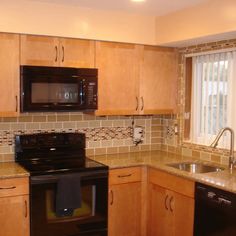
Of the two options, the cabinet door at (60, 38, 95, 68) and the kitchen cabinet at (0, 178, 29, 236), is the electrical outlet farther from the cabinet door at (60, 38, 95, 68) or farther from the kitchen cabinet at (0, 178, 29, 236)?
the kitchen cabinet at (0, 178, 29, 236)

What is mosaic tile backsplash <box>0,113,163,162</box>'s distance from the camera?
364 cm

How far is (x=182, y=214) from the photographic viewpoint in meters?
3.24

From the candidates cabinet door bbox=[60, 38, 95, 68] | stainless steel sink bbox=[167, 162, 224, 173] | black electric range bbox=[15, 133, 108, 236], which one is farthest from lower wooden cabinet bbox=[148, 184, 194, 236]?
cabinet door bbox=[60, 38, 95, 68]

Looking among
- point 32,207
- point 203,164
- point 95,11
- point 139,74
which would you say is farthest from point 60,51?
point 203,164

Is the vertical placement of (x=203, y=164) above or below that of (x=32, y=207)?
above

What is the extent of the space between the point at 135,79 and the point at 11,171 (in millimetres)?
1523

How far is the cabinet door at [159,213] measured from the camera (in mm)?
3424

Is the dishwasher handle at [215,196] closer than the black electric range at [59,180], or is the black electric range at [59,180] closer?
the dishwasher handle at [215,196]

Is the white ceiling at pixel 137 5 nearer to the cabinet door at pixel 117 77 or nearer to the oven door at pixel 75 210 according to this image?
the cabinet door at pixel 117 77

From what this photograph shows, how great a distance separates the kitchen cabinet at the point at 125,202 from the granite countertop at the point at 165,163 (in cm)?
10

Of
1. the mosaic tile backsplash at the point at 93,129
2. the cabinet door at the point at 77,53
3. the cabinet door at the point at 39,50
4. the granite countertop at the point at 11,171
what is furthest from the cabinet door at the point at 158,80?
the granite countertop at the point at 11,171

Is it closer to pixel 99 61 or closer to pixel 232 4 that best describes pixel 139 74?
pixel 99 61

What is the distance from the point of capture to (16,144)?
3625mm

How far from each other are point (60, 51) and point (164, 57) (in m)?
1.16
